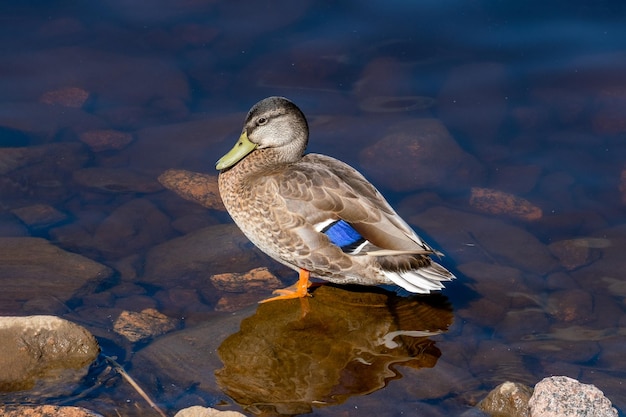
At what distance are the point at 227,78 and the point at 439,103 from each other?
1.84m

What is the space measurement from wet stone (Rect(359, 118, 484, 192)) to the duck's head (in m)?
1.27

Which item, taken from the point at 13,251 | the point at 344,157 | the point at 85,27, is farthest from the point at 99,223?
the point at 85,27

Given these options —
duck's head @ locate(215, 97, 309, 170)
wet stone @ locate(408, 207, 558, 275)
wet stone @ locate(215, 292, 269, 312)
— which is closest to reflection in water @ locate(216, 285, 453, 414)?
wet stone @ locate(215, 292, 269, 312)

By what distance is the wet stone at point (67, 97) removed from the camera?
289 inches

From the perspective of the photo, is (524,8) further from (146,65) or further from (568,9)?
(146,65)

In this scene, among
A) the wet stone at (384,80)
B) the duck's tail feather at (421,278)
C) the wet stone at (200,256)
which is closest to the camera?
the duck's tail feather at (421,278)

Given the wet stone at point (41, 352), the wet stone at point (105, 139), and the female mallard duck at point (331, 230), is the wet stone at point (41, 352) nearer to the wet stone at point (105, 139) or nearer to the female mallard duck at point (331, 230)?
the female mallard duck at point (331, 230)

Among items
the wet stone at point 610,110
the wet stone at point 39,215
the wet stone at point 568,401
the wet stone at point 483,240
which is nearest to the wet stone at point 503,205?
the wet stone at point 483,240

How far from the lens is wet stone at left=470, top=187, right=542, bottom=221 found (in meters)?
6.41

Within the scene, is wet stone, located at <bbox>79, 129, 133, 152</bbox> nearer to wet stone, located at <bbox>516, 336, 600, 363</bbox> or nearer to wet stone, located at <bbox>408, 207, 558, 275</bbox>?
wet stone, located at <bbox>408, 207, 558, 275</bbox>

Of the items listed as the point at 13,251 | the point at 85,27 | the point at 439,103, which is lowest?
the point at 13,251

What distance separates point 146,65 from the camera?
25.5 ft

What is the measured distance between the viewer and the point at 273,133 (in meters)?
5.57

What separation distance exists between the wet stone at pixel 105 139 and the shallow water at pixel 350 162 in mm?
19
